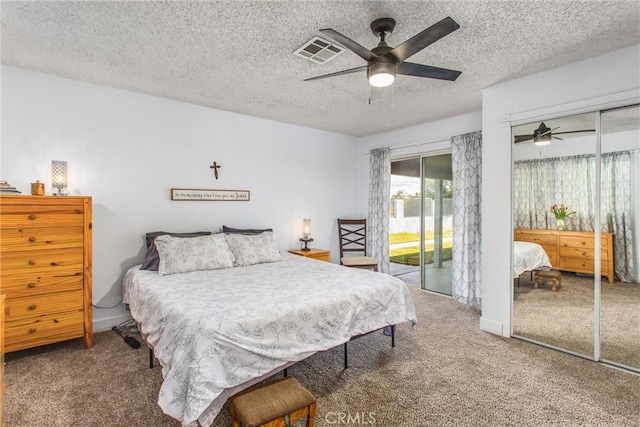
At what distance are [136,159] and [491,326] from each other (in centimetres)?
437

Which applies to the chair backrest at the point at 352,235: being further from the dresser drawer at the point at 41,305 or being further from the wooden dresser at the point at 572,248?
the dresser drawer at the point at 41,305

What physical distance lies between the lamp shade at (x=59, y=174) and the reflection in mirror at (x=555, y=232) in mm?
4524

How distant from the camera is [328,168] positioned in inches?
221

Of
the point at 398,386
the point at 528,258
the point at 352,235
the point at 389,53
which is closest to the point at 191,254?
the point at 398,386

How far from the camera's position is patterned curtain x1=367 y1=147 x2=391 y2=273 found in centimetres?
548

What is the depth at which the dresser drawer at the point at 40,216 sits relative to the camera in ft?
8.76

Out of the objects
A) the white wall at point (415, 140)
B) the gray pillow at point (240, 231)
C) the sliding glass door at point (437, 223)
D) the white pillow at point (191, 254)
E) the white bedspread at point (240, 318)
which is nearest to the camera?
the white bedspread at point (240, 318)

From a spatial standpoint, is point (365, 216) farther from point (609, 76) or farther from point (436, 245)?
point (609, 76)

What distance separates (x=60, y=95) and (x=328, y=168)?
12.1 feet

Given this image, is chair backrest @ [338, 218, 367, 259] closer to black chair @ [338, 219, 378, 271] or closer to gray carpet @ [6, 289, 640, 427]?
black chair @ [338, 219, 378, 271]

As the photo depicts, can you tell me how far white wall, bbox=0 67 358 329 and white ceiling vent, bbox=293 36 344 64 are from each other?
78.9 inches

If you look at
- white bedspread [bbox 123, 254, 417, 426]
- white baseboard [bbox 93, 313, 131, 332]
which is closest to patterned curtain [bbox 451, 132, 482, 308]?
white bedspread [bbox 123, 254, 417, 426]

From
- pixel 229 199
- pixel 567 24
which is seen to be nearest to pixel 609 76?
pixel 567 24

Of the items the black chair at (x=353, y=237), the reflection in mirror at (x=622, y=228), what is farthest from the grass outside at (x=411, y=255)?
the reflection in mirror at (x=622, y=228)
